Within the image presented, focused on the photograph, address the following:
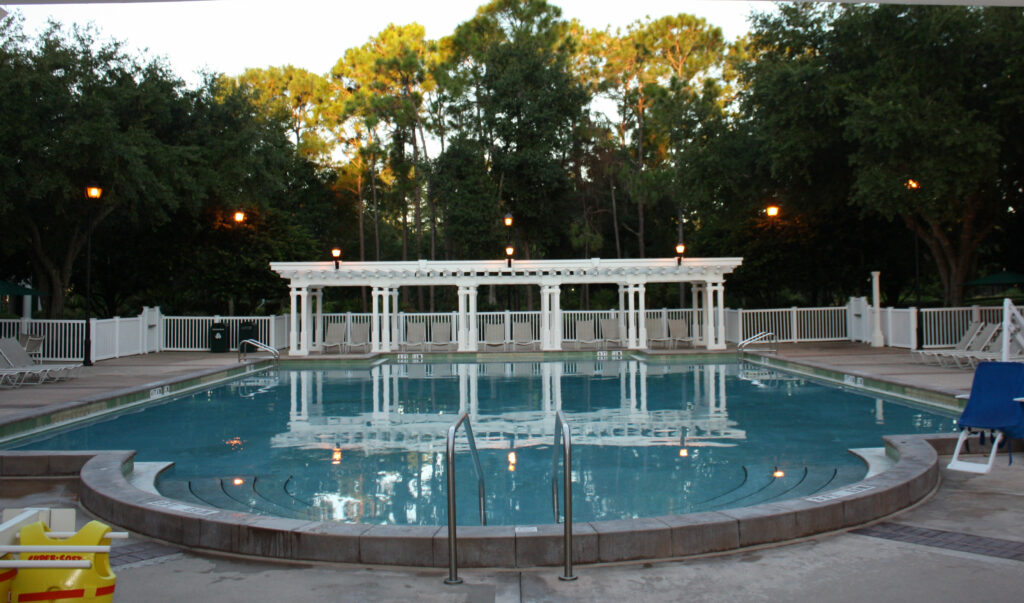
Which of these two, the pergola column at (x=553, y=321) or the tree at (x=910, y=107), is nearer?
the tree at (x=910, y=107)

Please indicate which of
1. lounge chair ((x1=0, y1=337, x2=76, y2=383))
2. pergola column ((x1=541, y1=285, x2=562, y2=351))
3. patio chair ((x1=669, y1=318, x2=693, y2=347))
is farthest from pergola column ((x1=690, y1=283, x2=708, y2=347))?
lounge chair ((x1=0, y1=337, x2=76, y2=383))

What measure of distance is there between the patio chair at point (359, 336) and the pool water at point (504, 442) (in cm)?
640

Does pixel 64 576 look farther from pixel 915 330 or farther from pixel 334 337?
pixel 915 330

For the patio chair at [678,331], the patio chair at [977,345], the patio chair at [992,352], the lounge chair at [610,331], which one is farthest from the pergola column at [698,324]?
the patio chair at [992,352]

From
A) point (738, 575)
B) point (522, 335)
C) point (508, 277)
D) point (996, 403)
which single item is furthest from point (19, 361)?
point (996, 403)

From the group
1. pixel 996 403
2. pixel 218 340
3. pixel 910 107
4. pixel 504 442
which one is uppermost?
pixel 910 107

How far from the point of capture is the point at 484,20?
35.5m

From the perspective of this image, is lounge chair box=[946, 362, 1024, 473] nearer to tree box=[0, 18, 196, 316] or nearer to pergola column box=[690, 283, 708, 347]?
pergola column box=[690, 283, 708, 347]

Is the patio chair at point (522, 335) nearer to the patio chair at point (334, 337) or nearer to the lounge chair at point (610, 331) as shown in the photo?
the lounge chair at point (610, 331)

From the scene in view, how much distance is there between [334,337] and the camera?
2259cm

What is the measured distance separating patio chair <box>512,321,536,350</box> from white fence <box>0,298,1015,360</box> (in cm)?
27

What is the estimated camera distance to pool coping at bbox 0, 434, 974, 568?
179 inches

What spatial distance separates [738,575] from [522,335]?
758 inches

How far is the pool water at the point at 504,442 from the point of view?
22.3 feet
